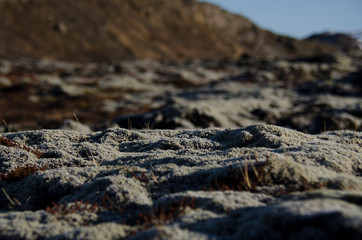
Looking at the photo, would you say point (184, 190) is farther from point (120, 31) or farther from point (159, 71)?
point (120, 31)

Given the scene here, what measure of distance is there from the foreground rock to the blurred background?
385 centimetres

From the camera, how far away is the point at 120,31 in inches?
3831

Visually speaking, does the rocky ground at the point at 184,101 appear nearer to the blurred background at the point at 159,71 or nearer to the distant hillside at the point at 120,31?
the blurred background at the point at 159,71

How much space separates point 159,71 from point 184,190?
189 ft

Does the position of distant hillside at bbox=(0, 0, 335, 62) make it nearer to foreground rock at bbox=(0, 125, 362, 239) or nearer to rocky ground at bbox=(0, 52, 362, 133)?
rocky ground at bbox=(0, 52, 362, 133)

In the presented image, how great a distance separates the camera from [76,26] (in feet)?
287

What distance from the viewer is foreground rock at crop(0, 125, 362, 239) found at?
101 inches

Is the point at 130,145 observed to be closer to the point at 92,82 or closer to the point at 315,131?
the point at 315,131

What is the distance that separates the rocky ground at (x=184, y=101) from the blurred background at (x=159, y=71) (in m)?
0.12

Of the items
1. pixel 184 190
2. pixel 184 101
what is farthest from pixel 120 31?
pixel 184 190

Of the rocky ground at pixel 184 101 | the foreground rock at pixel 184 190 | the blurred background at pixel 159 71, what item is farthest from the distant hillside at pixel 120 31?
the foreground rock at pixel 184 190

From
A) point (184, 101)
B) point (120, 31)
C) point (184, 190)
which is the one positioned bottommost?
point (184, 101)

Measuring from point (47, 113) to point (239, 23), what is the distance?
152539 mm

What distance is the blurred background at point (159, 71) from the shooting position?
1898 cm
